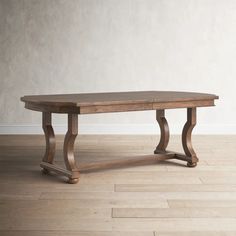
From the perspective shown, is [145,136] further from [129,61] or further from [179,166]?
[179,166]

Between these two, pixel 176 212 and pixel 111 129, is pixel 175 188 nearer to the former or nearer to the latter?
pixel 176 212

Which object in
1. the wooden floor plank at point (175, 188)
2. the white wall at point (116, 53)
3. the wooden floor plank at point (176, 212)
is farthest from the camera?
the white wall at point (116, 53)

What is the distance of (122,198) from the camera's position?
255cm

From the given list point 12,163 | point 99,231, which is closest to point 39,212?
point 99,231

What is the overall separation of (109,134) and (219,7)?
172 centimetres

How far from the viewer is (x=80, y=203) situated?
2461mm

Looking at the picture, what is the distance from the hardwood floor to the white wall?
1063mm

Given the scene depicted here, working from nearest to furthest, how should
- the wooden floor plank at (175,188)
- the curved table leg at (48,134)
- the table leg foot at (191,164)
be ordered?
the wooden floor plank at (175,188) → the curved table leg at (48,134) → the table leg foot at (191,164)

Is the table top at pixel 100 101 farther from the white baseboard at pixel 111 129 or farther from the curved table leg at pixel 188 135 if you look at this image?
the white baseboard at pixel 111 129

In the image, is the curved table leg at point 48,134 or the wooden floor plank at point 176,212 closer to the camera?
the wooden floor plank at point 176,212

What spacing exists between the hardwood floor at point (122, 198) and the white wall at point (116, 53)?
1063 millimetres

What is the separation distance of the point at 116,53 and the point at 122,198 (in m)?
2.58

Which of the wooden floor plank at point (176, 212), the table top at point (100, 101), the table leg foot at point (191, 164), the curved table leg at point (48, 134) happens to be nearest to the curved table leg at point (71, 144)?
the table top at point (100, 101)

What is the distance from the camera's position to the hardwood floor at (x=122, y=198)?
2082mm
